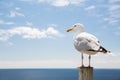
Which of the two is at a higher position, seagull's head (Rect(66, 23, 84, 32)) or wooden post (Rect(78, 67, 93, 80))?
seagull's head (Rect(66, 23, 84, 32))

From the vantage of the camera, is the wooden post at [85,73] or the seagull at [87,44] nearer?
the wooden post at [85,73]

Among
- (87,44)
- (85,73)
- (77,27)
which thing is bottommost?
(85,73)

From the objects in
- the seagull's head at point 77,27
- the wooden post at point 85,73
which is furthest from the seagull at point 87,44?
the wooden post at point 85,73

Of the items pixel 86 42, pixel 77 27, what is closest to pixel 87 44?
pixel 86 42

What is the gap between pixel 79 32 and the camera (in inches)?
536

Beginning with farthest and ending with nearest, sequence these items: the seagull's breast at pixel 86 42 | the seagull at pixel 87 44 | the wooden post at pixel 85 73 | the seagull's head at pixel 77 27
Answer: the seagull's head at pixel 77 27 < the seagull's breast at pixel 86 42 < the seagull at pixel 87 44 < the wooden post at pixel 85 73

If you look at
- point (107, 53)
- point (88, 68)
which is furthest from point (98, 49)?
point (88, 68)

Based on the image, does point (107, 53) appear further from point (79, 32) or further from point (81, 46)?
point (79, 32)

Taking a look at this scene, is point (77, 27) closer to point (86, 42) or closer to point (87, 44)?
point (86, 42)

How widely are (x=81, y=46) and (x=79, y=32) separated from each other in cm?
158

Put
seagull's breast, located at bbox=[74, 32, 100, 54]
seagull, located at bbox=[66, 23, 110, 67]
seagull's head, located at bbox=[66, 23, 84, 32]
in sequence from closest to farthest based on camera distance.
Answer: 1. seagull, located at bbox=[66, 23, 110, 67]
2. seagull's breast, located at bbox=[74, 32, 100, 54]
3. seagull's head, located at bbox=[66, 23, 84, 32]

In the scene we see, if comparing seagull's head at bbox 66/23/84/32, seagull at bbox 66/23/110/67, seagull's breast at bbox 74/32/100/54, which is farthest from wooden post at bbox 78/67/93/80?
seagull's head at bbox 66/23/84/32

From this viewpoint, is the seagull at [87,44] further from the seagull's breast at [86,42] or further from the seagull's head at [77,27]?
the seagull's head at [77,27]

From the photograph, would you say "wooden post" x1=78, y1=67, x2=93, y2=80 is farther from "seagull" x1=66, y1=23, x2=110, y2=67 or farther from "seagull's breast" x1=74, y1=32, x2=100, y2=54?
"seagull's breast" x1=74, y1=32, x2=100, y2=54
